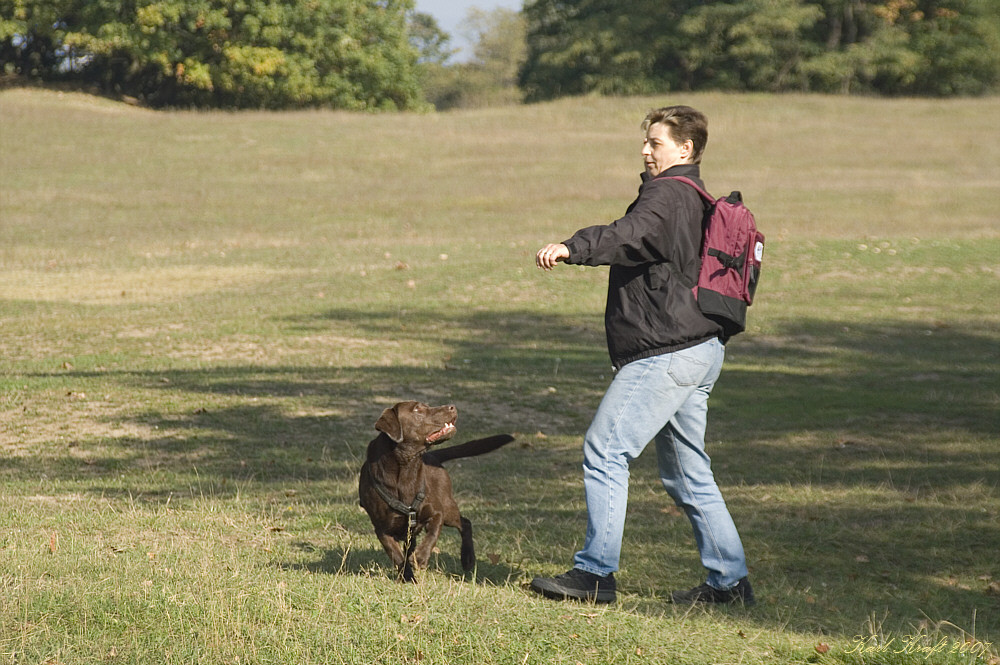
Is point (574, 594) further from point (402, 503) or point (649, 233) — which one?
point (649, 233)

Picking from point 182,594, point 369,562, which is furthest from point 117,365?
point 182,594

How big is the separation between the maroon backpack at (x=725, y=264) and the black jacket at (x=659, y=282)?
0.04m

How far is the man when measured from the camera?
457 cm

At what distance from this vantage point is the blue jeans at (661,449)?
4.63 m

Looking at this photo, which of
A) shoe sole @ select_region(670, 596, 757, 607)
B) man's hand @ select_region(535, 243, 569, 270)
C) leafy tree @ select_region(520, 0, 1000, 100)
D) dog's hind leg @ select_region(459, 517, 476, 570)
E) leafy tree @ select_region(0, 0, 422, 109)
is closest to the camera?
man's hand @ select_region(535, 243, 569, 270)

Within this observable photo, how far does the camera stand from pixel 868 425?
10.4 metres

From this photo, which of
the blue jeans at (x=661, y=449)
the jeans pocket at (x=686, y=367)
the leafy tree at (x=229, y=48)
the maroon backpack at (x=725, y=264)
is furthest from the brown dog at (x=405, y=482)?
the leafy tree at (x=229, y=48)

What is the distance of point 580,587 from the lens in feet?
15.6

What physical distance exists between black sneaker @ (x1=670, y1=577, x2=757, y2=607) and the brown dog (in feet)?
3.97

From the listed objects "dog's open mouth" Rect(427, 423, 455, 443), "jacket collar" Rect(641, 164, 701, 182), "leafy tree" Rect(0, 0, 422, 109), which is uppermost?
"leafy tree" Rect(0, 0, 422, 109)

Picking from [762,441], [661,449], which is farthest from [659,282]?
[762,441]

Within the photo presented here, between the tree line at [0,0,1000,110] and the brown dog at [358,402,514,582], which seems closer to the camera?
the brown dog at [358,402,514,582]

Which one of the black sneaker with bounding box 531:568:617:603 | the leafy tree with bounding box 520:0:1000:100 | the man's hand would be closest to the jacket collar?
the man's hand

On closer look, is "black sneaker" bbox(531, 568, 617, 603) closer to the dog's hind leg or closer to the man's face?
the dog's hind leg
